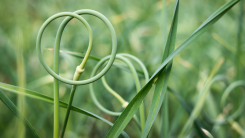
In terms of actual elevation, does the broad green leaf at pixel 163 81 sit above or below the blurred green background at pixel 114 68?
below

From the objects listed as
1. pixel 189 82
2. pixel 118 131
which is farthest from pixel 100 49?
pixel 118 131

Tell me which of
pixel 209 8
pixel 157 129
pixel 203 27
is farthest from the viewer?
pixel 209 8

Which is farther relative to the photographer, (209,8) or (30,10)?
(30,10)

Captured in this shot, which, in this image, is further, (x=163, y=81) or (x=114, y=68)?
(x=114, y=68)

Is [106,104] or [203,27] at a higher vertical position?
[106,104]

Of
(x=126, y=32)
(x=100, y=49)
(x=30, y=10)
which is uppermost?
(x=30, y=10)

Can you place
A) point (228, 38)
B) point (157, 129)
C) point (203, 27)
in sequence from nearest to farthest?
point (203, 27) < point (157, 129) < point (228, 38)

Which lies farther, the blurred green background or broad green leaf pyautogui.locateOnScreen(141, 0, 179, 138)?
the blurred green background

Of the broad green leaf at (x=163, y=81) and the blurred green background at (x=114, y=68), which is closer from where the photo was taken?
the broad green leaf at (x=163, y=81)

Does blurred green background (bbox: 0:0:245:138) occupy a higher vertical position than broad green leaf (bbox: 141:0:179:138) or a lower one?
higher

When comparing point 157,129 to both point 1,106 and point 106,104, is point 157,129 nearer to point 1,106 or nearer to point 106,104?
point 106,104

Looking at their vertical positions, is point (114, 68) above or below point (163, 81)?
above
